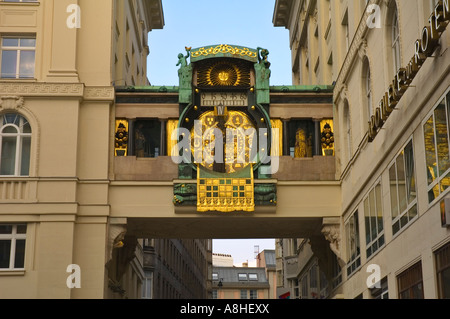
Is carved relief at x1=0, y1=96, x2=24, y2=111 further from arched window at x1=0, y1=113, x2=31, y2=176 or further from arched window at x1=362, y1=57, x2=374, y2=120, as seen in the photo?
arched window at x1=362, y1=57, x2=374, y2=120

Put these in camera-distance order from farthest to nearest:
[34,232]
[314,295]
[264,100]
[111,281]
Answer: [314,295] < [111,281] < [264,100] < [34,232]

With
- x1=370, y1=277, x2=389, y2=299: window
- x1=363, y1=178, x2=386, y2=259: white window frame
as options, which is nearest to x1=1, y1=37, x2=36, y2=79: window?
x1=363, y1=178, x2=386, y2=259: white window frame

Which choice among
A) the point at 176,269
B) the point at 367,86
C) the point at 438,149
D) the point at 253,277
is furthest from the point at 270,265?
the point at 438,149

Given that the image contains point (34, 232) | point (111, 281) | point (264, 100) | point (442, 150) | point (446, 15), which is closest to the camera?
point (446, 15)

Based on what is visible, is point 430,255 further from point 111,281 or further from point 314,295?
point 314,295

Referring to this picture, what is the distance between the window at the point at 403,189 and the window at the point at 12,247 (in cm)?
1634

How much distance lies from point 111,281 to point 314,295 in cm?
1290

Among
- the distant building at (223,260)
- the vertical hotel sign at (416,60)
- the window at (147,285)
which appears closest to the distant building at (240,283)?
the distant building at (223,260)

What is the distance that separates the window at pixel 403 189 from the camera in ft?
84.5

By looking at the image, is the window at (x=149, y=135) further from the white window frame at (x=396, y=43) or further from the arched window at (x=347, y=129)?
the white window frame at (x=396, y=43)

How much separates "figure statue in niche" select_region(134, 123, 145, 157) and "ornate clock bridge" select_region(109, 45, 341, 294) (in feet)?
0.15

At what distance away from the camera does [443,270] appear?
73.7 feet

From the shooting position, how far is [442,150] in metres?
22.6

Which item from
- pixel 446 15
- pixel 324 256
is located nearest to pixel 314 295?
pixel 324 256
